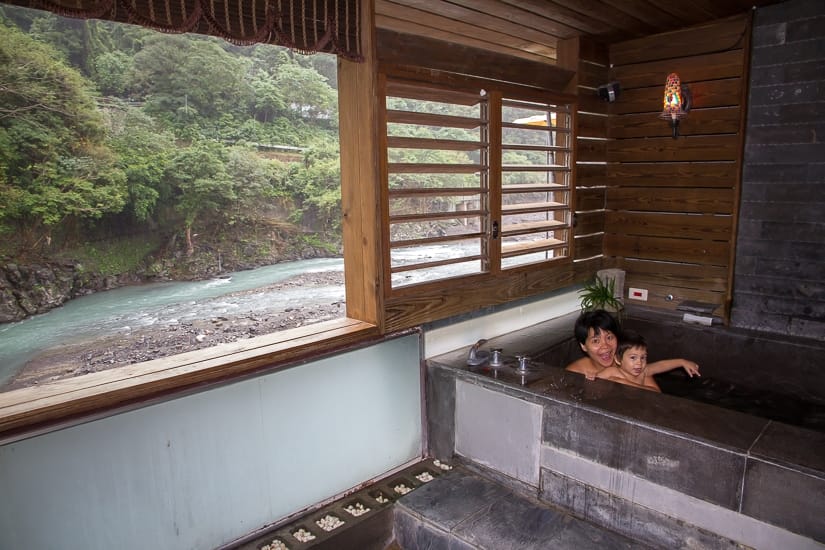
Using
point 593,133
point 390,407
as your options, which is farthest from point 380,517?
point 593,133

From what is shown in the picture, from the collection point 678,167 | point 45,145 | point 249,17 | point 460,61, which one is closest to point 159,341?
point 45,145

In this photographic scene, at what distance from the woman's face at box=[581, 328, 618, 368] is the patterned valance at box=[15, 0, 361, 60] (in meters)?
2.12

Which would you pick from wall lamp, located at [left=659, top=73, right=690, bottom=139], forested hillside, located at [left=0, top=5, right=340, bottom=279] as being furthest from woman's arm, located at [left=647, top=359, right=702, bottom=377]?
forested hillside, located at [left=0, top=5, right=340, bottom=279]

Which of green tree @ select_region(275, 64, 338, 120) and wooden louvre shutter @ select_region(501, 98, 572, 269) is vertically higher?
green tree @ select_region(275, 64, 338, 120)

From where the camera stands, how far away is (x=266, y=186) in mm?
2713

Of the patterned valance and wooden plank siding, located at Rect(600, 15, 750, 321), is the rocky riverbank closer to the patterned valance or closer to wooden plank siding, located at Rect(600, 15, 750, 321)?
the patterned valance

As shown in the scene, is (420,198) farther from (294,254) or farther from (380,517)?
(380,517)

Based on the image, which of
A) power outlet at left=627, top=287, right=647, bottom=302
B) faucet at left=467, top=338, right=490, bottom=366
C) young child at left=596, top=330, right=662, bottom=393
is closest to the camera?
faucet at left=467, top=338, right=490, bottom=366

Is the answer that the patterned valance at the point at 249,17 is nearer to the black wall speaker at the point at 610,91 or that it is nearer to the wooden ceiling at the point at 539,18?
the wooden ceiling at the point at 539,18

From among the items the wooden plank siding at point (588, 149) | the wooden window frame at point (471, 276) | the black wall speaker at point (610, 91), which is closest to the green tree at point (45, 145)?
the wooden window frame at point (471, 276)

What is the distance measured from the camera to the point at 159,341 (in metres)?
2.33

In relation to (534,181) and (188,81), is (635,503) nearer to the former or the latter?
(534,181)

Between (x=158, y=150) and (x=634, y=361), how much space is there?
2.77 meters

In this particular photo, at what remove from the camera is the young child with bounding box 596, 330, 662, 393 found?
10.5 ft
